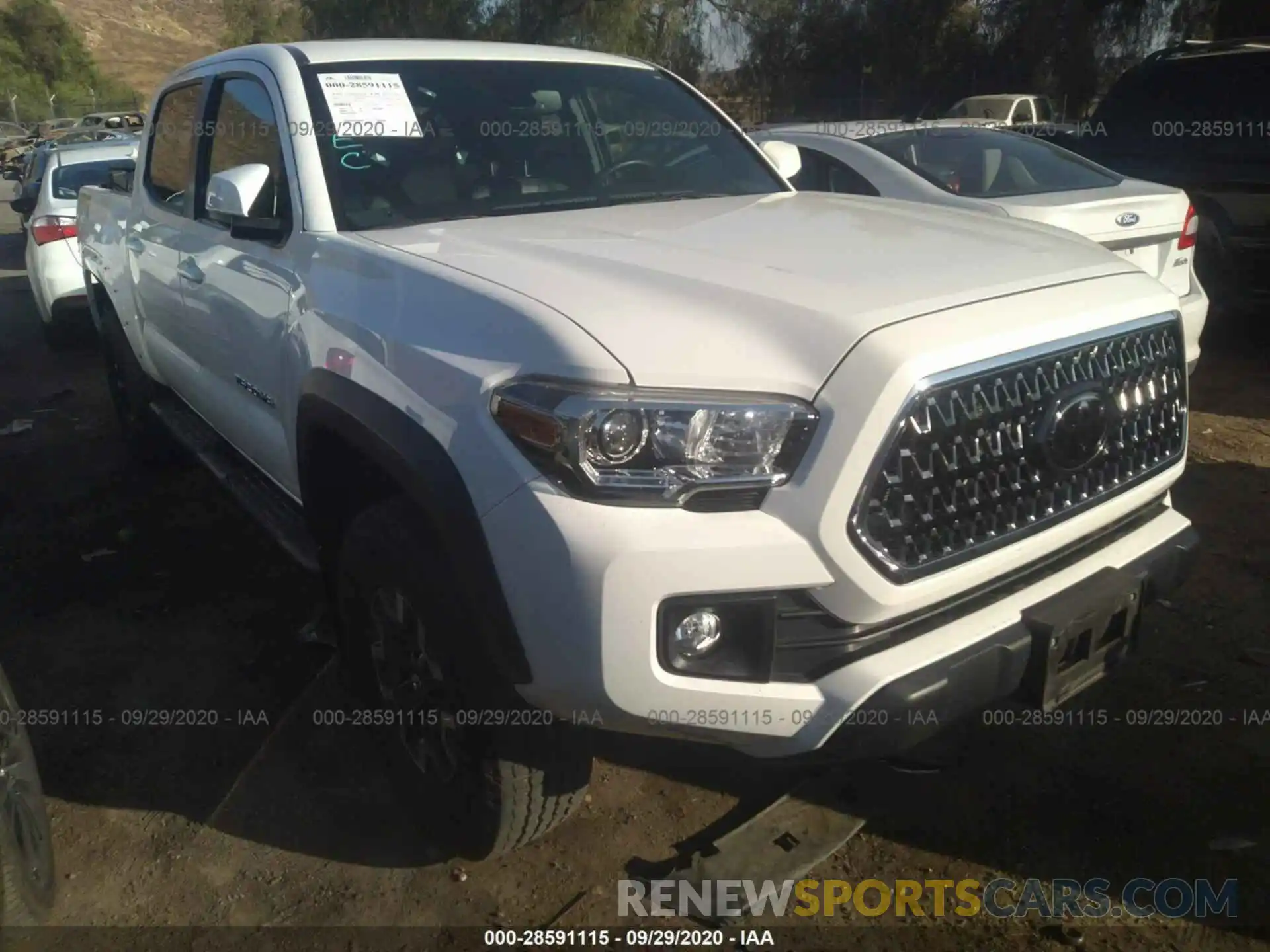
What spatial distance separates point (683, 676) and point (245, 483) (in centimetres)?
229

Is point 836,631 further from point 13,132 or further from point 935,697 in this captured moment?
point 13,132

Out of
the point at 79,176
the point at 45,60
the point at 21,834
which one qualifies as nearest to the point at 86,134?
the point at 79,176

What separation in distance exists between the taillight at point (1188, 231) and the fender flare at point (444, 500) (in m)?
4.66

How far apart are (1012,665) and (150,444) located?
186 inches

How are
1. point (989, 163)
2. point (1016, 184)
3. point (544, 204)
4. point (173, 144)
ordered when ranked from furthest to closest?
point (989, 163)
point (1016, 184)
point (173, 144)
point (544, 204)

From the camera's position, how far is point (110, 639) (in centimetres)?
398

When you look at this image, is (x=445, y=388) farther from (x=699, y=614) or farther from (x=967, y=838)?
(x=967, y=838)

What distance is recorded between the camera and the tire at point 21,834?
2098 millimetres

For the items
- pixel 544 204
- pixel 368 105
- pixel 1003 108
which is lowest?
pixel 1003 108

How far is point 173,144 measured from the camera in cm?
444

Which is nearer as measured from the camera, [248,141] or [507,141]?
[507,141]

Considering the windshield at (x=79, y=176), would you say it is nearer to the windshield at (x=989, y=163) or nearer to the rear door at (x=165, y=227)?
the rear door at (x=165, y=227)

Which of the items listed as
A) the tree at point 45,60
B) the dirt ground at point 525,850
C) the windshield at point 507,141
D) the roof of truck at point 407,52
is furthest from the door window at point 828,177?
the tree at point 45,60

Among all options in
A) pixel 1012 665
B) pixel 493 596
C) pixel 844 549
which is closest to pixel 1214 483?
pixel 1012 665
